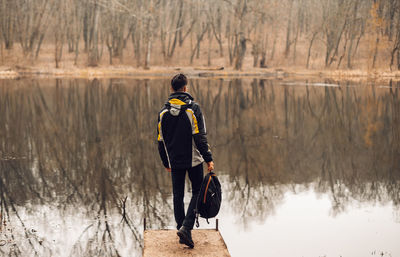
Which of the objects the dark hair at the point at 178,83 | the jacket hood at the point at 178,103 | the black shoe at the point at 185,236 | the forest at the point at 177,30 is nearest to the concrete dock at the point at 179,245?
the black shoe at the point at 185,236

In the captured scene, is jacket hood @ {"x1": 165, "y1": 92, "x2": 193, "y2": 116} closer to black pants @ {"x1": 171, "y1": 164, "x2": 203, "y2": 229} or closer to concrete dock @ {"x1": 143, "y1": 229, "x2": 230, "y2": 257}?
black pants @ {"x1": 171, "y1": 164, "x2": 203, "y2": 229}

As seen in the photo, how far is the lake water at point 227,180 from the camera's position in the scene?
801 centimetres

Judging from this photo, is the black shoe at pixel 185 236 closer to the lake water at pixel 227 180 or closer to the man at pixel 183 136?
the man at pixel 183 136

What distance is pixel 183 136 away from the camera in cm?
678

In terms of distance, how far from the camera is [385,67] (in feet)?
185

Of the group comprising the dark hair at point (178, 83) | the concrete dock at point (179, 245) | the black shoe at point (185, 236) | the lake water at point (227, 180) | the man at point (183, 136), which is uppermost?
the dark hair at point (178, 83)

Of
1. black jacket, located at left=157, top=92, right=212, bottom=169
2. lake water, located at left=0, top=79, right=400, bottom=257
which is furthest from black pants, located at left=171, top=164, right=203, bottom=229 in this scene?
lake water, located at left=0, top=79, right=400, bottom=257

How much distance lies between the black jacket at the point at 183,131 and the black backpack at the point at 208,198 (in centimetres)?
25

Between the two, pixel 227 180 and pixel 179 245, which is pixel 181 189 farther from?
pixel 227 180

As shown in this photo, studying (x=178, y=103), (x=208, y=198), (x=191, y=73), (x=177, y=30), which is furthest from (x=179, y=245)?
(x=177, y=30)

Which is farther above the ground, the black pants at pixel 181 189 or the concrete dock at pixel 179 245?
the black pants at pixel 181 189

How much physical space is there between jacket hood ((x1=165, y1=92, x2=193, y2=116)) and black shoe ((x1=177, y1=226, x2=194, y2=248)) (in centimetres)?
136

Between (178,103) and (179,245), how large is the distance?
1.73 metres

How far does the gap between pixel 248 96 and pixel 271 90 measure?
4.45 meters
